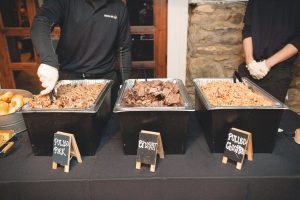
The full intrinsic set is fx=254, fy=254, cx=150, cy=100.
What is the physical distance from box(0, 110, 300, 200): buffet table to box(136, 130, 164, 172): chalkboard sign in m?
0.05

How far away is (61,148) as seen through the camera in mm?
1308

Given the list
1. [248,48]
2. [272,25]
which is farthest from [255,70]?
[272,25]

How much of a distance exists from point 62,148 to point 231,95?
100 centimetres

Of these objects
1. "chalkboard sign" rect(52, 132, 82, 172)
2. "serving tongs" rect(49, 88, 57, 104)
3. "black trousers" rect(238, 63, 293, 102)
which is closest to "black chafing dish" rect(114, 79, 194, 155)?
"chalkboard sign" rect(52, 132, 82, 172)

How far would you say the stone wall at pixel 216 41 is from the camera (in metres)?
2.82

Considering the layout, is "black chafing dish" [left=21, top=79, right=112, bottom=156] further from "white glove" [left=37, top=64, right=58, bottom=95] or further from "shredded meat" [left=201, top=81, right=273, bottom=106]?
"shredded meat" [left=201, top=81, right=273, bottom=106]

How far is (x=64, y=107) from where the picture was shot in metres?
1.37

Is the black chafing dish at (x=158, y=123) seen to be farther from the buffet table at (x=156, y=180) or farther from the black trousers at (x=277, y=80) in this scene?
the black trousers at (x=277, y=80)

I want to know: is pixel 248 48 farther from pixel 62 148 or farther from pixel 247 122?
pixel 62 148

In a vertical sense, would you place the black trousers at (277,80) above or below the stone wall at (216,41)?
below

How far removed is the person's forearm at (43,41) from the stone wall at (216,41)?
5.56 ft

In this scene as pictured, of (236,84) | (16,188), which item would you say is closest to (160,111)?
(236,84)

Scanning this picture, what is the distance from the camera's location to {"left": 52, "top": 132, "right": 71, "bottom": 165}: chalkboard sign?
1.30 meters

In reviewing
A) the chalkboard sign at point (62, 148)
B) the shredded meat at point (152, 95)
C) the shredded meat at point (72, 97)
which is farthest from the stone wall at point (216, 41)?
the chalkboard sign at point (62, 148)
